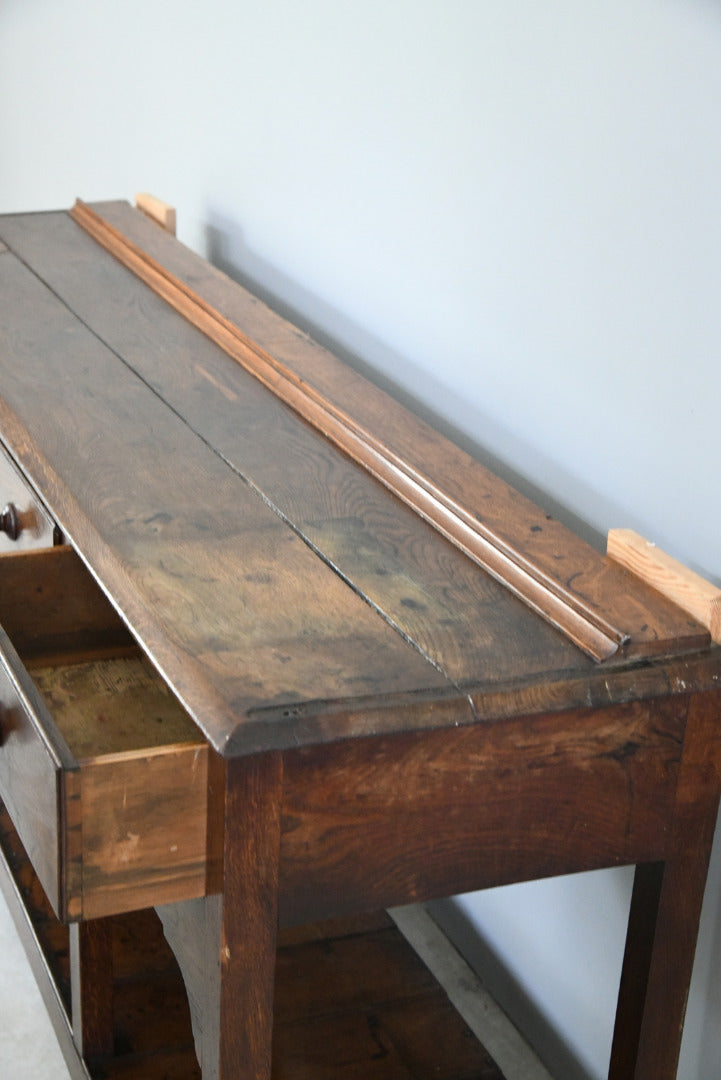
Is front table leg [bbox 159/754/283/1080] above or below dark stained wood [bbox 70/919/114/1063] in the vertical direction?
above

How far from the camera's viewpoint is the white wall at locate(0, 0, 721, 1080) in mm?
1145

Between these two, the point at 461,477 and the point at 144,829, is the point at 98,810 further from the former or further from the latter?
the point at 461,477

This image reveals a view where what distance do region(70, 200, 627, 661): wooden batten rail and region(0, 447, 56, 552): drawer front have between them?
305 mm

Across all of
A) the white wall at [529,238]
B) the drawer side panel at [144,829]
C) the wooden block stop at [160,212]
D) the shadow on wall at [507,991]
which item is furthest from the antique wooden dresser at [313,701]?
the wooden block stop at [160,212]

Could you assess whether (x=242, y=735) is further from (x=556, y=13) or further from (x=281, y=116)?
(x=281, y=116)

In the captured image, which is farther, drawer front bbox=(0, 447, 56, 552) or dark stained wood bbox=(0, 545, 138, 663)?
drawer front bbox=(0, 447, 56, 552)

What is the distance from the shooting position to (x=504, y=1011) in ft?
5.36

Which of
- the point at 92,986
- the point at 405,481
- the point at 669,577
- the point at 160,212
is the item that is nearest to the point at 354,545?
the point at 405,481

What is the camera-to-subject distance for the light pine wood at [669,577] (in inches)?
40.3

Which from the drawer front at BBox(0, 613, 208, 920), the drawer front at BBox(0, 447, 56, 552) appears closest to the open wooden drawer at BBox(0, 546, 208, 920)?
the drawer front at BBox(0, 613, 208, 920)

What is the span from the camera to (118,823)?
90 cm

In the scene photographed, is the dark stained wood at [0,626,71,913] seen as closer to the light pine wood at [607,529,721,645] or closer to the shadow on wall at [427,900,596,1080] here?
the light pine wood at [607,529,721,645]

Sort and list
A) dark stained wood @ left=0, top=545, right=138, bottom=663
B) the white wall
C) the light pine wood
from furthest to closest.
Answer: dark stained wood @ left=0, top=545, right=138, bottom=663, the white wall, the light pine wood

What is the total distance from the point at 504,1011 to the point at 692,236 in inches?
40.0
